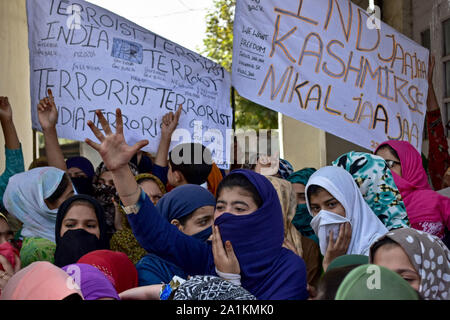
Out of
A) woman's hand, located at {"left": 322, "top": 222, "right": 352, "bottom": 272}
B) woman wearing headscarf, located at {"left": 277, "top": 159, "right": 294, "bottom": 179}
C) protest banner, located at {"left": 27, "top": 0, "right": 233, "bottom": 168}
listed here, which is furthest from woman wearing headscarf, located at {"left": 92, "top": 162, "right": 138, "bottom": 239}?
woman's hand, located at {"left": 322, "top": 222, "right": 352, "bottom": 272}

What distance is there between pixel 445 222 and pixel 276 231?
1.23 metres

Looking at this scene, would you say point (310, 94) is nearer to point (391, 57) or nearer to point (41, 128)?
point (391, 57)

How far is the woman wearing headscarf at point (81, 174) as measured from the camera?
4078 millimetres

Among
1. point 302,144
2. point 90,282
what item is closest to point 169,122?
point 90,282

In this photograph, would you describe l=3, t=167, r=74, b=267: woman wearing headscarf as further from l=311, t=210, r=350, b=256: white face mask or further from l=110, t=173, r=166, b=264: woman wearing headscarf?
l=311, t=210, r=350, b=256: white face mask

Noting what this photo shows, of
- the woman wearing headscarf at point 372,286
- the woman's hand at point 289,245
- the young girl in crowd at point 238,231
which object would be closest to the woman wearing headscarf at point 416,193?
the woman's hand at point 289,245

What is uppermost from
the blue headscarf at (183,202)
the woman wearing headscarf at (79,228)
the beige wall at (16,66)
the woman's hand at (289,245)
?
the beige wall at (16,66)

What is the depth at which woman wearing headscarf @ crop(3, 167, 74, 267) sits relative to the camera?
3244mm

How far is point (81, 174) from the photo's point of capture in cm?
412

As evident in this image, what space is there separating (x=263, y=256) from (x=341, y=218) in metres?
0.51

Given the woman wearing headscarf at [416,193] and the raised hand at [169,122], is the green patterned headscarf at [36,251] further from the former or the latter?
the woman wearing headscarf at [416,193]

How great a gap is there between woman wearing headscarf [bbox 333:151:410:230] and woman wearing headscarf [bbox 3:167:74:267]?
162cm

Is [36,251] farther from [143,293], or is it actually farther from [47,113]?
[47,113]

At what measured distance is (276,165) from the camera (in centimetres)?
391
